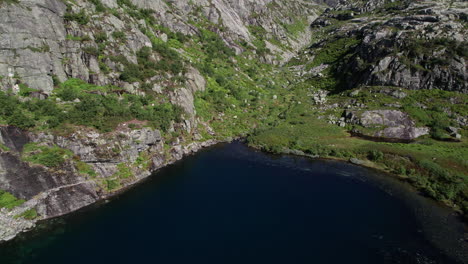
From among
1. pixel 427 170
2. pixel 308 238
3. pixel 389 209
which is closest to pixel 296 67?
pixel 427 170

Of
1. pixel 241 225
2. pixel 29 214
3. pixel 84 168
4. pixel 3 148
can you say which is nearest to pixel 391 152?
pixel 241 225

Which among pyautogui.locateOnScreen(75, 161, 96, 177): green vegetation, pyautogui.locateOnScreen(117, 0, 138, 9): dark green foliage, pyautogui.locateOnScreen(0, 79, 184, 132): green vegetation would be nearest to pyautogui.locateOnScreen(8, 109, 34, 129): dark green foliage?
pyautogui.locateOnScreen(0, 79, 184, 132): green vegetation

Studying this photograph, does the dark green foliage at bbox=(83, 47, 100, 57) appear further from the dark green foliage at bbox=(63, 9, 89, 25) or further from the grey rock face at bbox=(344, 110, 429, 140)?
the grey rock face at bbox=(344, 110, 429, 140)

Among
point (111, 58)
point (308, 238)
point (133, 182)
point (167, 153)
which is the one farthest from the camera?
point (111, 58)

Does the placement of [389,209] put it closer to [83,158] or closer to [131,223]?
[131,223]

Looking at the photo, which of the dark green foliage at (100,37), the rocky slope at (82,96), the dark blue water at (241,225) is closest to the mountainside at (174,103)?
the rocky slope at (82,96)

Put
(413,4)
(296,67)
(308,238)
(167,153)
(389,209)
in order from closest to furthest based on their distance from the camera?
(308,238), (389,209), (167,153), (296,67), (413,4)
